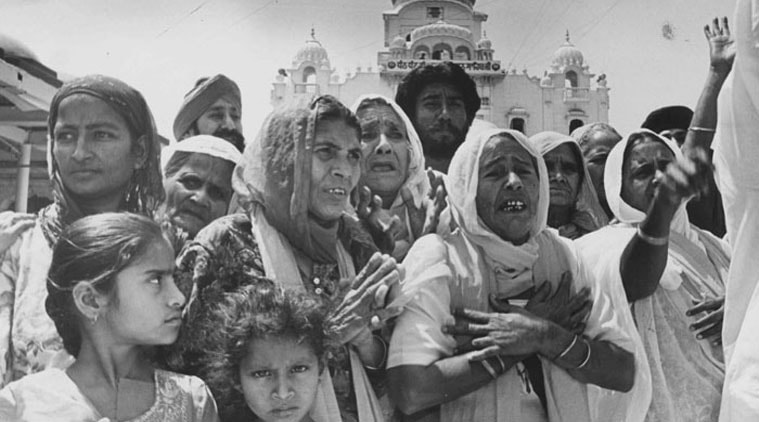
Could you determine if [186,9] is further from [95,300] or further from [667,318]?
[667,318]

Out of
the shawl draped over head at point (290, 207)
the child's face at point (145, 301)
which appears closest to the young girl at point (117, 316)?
the child's face at point (145, 301)

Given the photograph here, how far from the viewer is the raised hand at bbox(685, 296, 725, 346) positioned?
2.38m

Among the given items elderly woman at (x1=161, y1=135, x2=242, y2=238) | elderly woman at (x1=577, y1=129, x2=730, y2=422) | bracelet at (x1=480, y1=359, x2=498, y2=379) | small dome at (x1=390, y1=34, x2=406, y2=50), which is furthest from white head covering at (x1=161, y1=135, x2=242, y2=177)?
elderly woman at (x1=577, y1=129, x2=730, y2=422)

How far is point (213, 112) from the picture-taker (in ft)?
9.43

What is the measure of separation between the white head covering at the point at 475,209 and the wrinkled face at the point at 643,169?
0.43 meters

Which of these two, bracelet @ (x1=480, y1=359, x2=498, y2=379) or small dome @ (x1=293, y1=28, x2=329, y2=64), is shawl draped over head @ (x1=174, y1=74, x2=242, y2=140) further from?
bracelet @ (x1=480, y1=359, x2=498, y2=379)

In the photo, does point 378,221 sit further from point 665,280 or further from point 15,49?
point 15,49

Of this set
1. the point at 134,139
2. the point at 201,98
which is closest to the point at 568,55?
the point at 201,98

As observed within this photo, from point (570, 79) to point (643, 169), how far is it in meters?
0.78

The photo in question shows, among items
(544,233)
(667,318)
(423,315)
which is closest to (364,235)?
(423,315)

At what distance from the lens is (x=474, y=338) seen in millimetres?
2057

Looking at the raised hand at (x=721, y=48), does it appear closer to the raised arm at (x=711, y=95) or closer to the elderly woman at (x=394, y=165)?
the raised arm at (x=711, y=95)

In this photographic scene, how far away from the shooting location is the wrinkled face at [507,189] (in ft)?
7.04

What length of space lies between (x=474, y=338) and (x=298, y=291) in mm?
479
